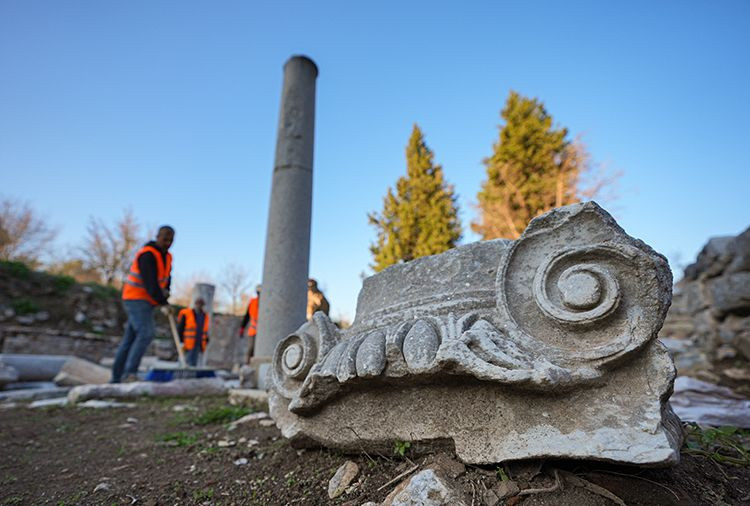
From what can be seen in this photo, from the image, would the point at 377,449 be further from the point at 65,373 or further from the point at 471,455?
the point at 65,373

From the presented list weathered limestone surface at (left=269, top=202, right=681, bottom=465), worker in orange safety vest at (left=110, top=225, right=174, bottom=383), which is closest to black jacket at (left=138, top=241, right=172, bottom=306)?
worker in orange safety vest at (left=110, top=225, right=174, bottom=383)

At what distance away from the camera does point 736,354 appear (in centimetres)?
468

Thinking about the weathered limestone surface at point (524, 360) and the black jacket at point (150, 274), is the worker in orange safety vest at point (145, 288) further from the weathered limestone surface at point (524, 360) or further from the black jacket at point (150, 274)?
the weathered limestone surface at point (524, 360)

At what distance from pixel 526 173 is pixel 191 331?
498 inches

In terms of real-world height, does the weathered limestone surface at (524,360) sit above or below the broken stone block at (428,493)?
above

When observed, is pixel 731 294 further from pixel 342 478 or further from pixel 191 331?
pixel 191 331

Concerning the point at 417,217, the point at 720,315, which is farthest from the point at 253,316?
the point at 417,217

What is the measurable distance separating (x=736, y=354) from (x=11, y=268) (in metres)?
15.3

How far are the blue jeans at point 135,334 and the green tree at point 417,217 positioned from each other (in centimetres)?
1062

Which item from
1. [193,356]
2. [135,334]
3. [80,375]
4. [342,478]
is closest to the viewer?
[342,478]

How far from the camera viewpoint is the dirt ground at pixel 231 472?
4.25 feet

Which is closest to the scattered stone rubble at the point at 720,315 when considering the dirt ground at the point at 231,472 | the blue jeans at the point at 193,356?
the dirt ground at the point at 231,472

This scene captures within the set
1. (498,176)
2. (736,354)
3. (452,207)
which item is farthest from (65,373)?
(498,176)

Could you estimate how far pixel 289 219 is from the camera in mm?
5094
